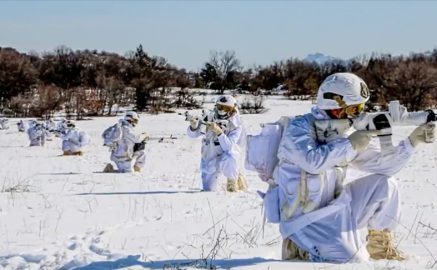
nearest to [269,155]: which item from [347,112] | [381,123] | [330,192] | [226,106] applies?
[330,192]

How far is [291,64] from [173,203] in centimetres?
7717

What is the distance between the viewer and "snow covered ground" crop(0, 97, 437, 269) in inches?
203

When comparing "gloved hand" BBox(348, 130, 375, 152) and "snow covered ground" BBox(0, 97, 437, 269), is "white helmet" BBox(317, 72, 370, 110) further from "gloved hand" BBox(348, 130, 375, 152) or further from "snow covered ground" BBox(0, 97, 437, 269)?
"snow covered ground" BBox(0, 97, 437, 269)

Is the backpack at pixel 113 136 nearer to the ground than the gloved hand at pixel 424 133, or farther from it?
nearer to the ground

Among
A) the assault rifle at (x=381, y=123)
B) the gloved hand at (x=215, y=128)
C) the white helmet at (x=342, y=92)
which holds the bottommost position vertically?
the gloved hand at (x=215, y=128)

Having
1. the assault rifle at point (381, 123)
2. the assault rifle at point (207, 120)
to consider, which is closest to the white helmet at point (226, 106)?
the assault rifle at point (207, 120)

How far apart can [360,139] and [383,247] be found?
0.89m

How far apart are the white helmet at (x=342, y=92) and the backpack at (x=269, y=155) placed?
0.31m

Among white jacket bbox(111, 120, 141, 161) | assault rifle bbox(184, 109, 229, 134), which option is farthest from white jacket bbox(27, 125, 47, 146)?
assault rifle bbox(184, 109, 229, 134)

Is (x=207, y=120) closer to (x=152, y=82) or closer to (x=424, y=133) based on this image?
(x=424, y=133)

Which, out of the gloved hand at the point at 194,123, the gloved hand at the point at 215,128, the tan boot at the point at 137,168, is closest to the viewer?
the gloved hand at the point at 215,128

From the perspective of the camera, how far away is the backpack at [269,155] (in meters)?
5.20

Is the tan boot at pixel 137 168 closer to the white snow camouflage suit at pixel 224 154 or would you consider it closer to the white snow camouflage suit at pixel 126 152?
the white snow camouflage suit at pixel 126 152

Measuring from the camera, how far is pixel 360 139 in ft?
15.8
